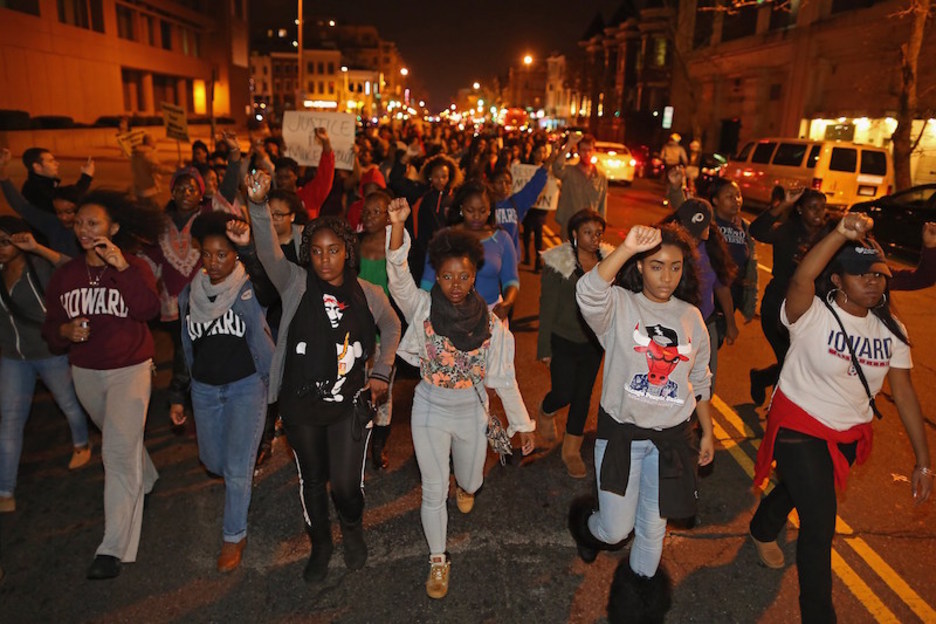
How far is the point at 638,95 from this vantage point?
52.4m

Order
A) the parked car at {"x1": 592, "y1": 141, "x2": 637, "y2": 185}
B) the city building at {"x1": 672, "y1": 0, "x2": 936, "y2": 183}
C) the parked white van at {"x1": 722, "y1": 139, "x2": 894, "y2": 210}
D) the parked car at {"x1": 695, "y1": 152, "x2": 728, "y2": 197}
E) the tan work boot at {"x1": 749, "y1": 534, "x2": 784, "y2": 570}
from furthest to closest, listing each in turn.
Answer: the parked car at {"x1": 592, "y1": 141, "x2": 637, "y2": 185} < the parked car at {"x1": 695, "y1": 152, "x2": 728, "y2": 197} < the city building at {"x1": 672, "y1": 0, "x2": 936, "y2": 183} < the parked white van at {"x1": 722, "y1": 139, "x2": 894, "y2": 210} < the tan work boot at {"x1": 749, "y1": 534, "x2": 784, "y2": 570}

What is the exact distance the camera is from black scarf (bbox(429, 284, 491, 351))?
11.7 feet

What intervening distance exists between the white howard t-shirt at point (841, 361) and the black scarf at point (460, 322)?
1.62 metres

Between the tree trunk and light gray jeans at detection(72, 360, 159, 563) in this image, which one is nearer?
light gray jeans at detection(72, 360, 159, 563)

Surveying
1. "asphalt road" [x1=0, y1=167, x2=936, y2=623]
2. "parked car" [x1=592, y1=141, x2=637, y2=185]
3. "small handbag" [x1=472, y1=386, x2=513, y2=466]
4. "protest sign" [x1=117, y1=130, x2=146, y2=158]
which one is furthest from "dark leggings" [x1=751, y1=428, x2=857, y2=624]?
"parked car" [x1=592, y1=141, x2=637, y2=185]

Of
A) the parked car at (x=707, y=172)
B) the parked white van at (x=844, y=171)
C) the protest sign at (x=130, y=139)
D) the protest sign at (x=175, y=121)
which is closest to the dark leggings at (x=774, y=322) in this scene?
the protest sign at (x=130, y=139)

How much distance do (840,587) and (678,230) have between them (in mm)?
2293

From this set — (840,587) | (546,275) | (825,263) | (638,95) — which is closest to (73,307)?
(546,275)

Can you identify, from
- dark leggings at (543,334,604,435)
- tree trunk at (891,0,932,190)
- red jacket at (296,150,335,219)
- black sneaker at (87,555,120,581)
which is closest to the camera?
black sneaker at (87,555,120,581)

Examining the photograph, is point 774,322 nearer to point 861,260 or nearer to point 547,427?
point 547,427

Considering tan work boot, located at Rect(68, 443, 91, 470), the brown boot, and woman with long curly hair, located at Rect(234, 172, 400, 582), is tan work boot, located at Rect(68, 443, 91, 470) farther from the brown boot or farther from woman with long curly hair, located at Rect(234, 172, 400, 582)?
the brown boot

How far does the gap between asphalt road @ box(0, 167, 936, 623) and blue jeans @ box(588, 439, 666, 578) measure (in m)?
0.41

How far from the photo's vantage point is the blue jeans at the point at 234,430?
3.88 metres

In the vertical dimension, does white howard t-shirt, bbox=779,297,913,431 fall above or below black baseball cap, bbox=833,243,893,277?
below
